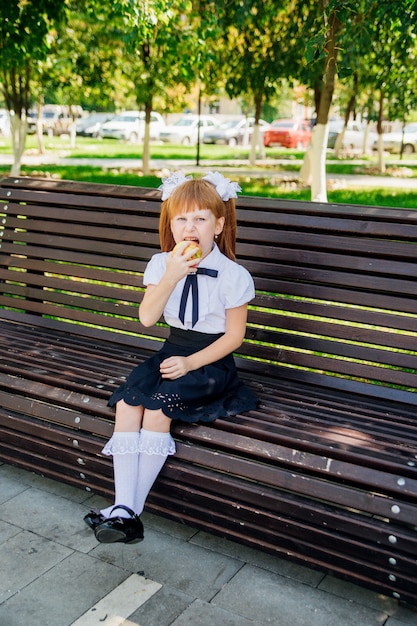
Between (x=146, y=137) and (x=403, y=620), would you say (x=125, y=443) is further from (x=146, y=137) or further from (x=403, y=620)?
(x=146, y=137)

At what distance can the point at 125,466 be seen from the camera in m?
3.08

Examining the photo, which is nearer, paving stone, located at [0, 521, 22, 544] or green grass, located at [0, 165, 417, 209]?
paving stone, located at [0, 521, 22, 544]

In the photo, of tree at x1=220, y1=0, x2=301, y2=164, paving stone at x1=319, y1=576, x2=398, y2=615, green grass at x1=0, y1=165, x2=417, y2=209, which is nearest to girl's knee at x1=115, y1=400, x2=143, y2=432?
paving stone at x1=319, y1=576, x2=398, y2=615

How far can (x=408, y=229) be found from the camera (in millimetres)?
3459

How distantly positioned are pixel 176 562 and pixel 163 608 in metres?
0.29

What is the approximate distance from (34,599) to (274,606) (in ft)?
2.80

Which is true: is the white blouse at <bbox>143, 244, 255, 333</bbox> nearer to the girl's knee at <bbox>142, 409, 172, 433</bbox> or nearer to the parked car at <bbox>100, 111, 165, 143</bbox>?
the girl's knee at <bbox>142, 409, 172, 433</bbox>

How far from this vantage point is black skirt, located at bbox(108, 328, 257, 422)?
312 cm

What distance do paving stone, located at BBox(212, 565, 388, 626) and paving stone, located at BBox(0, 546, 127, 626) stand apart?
44 cm

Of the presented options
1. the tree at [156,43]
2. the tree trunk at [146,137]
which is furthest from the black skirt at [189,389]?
the tree trunk at [146,137]

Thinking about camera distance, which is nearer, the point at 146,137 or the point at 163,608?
the point at 163,608

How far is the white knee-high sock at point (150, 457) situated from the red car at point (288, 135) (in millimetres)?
33573

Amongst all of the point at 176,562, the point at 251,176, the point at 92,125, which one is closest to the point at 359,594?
the point at 176,562

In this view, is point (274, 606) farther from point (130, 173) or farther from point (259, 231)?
point (130, 173)
